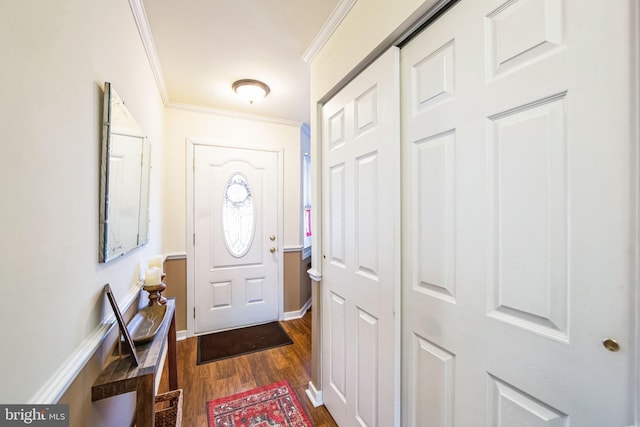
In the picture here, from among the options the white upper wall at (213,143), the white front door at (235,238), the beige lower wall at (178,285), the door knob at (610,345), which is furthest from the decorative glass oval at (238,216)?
the door knob at (610,345)

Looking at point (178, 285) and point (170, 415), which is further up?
point (178, 285)

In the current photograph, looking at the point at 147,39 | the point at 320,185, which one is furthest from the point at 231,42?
the point at 320,185

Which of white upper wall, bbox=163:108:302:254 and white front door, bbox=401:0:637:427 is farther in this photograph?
white upper wall, bbox=163:108:302:254

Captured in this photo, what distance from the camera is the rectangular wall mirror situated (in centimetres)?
94

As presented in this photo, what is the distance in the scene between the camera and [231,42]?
1737mm

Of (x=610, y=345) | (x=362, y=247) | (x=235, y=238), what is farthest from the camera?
(x=235, y=238)

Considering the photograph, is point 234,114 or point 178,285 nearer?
point 178,285

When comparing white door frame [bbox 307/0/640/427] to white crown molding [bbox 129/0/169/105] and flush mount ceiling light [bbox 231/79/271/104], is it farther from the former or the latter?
white crown molding [bbox 129/0/169/105]

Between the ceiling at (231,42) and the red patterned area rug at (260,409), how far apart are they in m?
2.47

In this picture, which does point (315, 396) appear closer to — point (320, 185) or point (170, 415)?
point (170, 415)

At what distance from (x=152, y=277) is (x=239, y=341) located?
1.48m

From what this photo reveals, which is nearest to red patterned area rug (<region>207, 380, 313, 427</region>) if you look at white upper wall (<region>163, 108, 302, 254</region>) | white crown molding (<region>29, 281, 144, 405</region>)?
white crown molding (<region>29, 281, 144, 405</region>)

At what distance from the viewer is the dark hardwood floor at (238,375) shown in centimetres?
168

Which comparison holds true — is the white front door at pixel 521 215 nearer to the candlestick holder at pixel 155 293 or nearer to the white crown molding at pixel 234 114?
the candlestick holder at pixel 155 293
